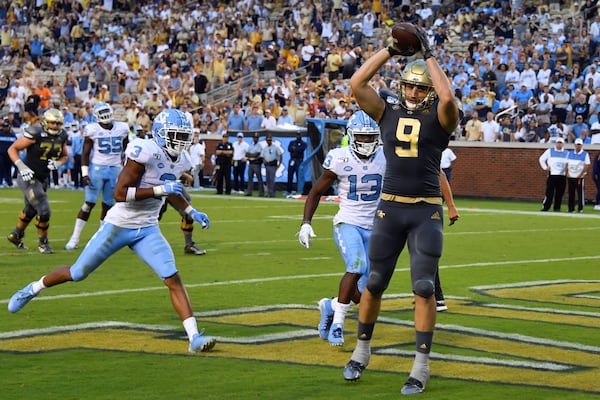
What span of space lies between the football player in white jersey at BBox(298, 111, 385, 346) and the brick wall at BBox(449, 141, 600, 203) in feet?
61.3

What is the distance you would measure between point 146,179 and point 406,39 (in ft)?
8.57

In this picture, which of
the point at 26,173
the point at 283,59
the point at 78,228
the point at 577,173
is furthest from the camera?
the point at 283,59

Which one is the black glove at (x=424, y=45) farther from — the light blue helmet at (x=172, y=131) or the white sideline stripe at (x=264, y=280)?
the white sideline stripe at (x=264, y=280)

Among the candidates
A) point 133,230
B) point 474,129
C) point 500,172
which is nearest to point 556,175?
point 500,172

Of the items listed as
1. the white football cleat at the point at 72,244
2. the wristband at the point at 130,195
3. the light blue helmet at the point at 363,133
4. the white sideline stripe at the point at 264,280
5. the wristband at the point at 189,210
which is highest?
the light blue helmet at the point at 363,133

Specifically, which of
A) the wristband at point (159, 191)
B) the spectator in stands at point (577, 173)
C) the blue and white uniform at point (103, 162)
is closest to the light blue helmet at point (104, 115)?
the blue and white uniform at point (103, 162)

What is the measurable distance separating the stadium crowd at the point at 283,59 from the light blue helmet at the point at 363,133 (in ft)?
59.1

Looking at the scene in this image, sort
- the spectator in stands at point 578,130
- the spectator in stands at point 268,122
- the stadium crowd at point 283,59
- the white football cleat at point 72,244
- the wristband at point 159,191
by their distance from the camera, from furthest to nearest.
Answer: the spectator in stands at point 268,122
the stadium crowd at point 283,59
the spectator in stands at point 578,130
the white football cleat at point 72,244
the wristband at point 159,191

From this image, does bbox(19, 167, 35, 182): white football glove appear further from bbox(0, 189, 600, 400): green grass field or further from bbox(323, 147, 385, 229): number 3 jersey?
bbox(323, 147, 385, 229): number 3 jersey

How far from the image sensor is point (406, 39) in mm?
6801

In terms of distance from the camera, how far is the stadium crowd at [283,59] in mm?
28234

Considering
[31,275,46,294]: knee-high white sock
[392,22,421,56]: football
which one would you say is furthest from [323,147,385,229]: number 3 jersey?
[31,275,46,294]: knee-high white sock

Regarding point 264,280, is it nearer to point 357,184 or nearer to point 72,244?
point 357,184

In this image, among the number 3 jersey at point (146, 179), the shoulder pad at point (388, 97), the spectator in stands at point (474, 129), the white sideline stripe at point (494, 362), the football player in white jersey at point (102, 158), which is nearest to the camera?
the shoulder pad at point (388, 97)
